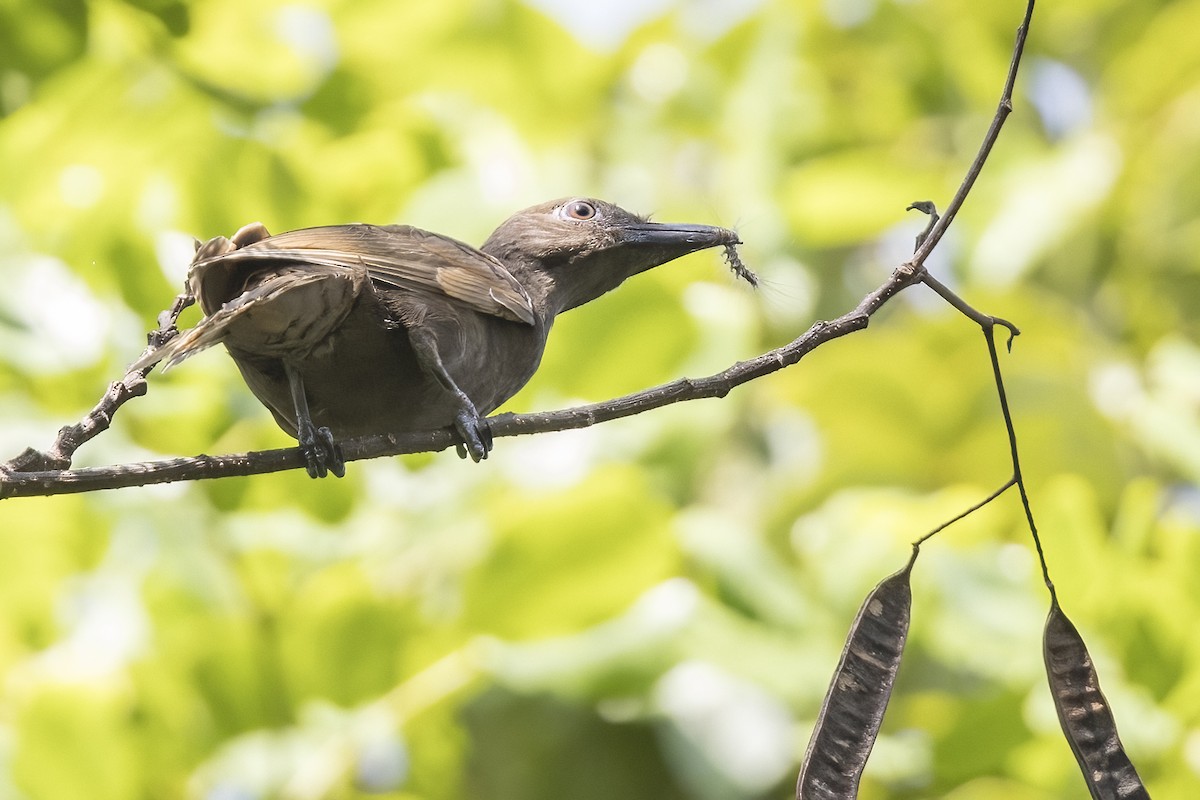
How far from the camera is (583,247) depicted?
369 cm

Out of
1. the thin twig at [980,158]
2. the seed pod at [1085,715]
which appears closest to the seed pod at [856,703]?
the seed pod at [1085,715]

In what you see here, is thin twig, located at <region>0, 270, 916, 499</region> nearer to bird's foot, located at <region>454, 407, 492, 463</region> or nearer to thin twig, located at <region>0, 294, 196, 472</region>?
thin twig, located at <region>0, 294, 196, 472</region>

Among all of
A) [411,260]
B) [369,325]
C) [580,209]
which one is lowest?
[369,325]

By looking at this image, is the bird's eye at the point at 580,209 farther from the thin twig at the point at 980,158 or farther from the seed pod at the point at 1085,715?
the seed pod at the point at 1085,715

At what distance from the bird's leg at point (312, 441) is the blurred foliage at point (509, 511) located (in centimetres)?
116

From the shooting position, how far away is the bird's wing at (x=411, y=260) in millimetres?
2902

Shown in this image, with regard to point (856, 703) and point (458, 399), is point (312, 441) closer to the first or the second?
point (458, 399)

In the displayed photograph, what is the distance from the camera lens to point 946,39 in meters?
6.80

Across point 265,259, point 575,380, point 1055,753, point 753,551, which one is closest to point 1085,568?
point 1055,753

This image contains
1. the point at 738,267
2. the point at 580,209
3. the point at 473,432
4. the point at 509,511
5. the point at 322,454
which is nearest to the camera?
the point at 322,454

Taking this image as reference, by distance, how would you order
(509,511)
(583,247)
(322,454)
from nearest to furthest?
(322,454)
(583,247)
(509,511)

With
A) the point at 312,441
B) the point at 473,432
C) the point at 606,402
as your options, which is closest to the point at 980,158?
the point at 606,402

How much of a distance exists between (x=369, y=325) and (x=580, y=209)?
3.15ft

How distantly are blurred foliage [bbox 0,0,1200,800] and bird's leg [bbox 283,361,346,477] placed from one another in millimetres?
1159
